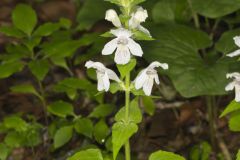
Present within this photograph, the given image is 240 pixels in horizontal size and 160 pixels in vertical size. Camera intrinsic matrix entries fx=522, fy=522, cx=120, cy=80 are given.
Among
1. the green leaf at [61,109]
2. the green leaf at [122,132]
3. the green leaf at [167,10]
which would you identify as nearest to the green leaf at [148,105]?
the green leaf at [61,109]

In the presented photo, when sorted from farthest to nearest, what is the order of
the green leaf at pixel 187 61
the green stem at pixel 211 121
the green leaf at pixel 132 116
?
1. the green stem at pixel 211 121
2. the green leaf at pixel 187 61
3. the green leaf at pixel 132 116

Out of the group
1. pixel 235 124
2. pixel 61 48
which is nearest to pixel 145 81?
pixel 235 124

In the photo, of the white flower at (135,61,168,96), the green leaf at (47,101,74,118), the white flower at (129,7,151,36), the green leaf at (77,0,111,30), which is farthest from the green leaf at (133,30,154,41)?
the green leaf at (77,0,111,30)

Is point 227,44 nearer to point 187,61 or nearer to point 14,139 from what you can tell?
point 187,61

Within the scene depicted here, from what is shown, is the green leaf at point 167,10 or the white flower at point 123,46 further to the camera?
the green leaf at point 167,10

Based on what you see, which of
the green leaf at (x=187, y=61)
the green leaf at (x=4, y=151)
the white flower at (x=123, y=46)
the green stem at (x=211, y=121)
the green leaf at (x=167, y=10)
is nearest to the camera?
the white flower at (x=123, y=46)

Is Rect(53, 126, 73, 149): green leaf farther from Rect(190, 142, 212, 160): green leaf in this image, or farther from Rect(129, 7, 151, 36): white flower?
Rect(129, 7, 151, 36): white flower

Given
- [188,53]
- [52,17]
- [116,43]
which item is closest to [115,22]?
[116,43]

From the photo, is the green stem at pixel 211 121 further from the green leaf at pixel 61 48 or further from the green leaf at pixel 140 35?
the green leaf at pixel 140 35
